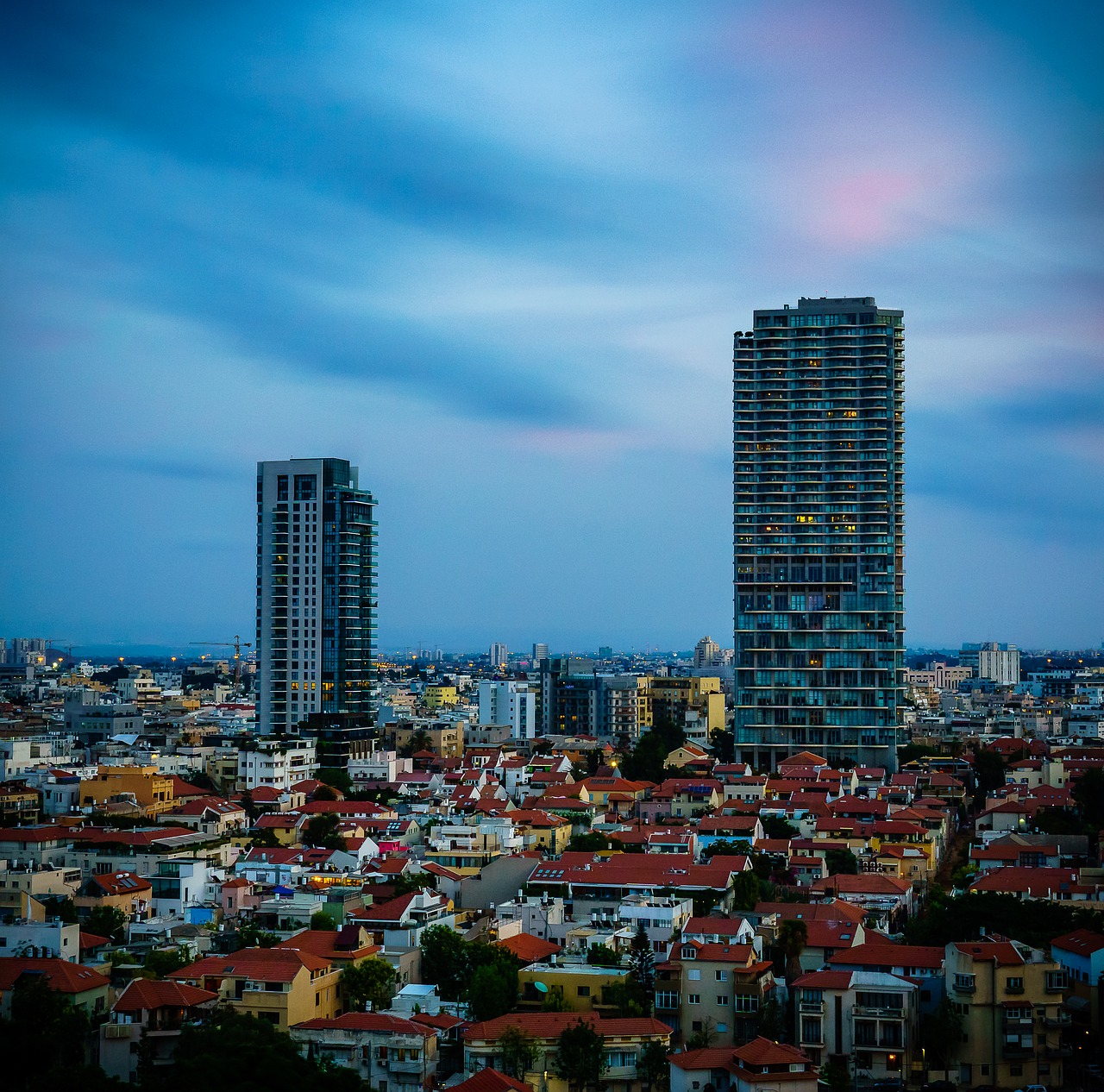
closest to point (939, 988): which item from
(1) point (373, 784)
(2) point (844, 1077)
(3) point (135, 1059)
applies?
(2) point (844, 1077)

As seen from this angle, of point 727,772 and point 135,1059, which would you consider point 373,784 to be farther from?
point 135,1059

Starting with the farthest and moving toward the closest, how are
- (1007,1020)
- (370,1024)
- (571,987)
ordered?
1. (571,987)
2. (1007,1020)
3. (370,1024)

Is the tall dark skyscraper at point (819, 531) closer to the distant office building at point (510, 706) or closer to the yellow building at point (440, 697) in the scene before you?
the distant office building at point (510, 706)

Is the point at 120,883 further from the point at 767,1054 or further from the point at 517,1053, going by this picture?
the point at 767,1054

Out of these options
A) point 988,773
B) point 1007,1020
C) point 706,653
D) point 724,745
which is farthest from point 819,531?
point 706,653

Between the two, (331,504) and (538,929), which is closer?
(538,929)
